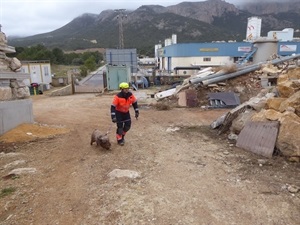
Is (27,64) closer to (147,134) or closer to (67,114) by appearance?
(67,114)

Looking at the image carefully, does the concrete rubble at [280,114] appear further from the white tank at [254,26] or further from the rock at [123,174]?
the white tank at [254,26]

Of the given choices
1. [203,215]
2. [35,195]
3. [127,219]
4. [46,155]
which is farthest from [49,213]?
[46,155]

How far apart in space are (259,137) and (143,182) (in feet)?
10.2

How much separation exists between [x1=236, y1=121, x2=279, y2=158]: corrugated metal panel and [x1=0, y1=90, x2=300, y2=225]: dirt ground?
0.20 m

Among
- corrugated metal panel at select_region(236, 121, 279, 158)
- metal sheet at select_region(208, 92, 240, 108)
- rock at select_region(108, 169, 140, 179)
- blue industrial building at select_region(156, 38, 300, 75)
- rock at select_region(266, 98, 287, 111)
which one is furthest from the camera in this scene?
blue industrial building at select_region(156, 38, 300, 75)

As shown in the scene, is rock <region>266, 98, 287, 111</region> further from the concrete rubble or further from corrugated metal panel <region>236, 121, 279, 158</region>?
corrugated metal panel <region>236, 121, 279, 158</region>

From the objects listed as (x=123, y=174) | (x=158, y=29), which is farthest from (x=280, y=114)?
(x=158, y=29)

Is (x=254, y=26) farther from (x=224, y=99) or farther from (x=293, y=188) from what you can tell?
(x=293, y=188)

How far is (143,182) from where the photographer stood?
4535mm

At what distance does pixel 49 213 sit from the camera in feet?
11.9

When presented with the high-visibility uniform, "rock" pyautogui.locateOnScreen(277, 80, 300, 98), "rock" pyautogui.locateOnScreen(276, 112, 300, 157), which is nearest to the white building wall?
the high-visibility uniform

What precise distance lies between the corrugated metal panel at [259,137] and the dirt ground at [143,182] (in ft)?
0.65

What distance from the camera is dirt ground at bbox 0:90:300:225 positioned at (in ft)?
11.7

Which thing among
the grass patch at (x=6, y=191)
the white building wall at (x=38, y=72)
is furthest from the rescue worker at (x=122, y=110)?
the white building wall at (x=38, y=72)
